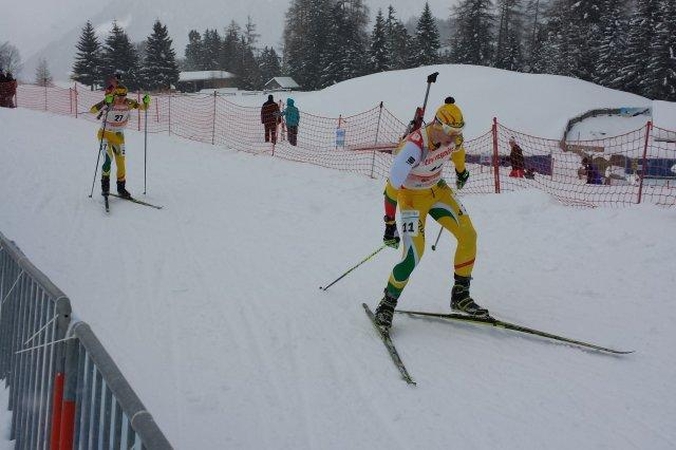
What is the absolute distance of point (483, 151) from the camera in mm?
21609

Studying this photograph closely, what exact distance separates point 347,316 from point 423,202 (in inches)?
57.1

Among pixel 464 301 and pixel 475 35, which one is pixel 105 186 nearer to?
pixel 464 301

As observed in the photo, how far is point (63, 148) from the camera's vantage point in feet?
51.5

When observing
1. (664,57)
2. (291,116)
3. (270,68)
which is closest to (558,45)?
(664,57)

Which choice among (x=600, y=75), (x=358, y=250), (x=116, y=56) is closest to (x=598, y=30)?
(x=600, y=75)

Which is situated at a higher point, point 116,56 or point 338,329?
point 116,56

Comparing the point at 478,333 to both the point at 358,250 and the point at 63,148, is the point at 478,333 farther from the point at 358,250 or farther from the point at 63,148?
the point at 63,148

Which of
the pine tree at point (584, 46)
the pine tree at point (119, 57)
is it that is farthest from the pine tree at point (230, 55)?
the pine tree at point (584, 46)

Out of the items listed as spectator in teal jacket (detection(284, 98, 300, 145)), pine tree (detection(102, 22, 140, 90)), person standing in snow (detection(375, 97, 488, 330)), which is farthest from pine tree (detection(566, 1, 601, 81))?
person standing in snow (detection(375, 97, 488, 330))

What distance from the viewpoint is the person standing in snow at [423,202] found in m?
4.95

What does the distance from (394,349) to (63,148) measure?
1417cm

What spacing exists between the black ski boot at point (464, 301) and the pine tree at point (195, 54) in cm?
8823

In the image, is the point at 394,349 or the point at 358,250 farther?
the point at 358,250

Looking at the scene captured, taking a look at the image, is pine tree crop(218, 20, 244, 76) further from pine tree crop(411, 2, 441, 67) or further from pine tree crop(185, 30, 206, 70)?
pine tree crop(411, 2, 441, 67)
